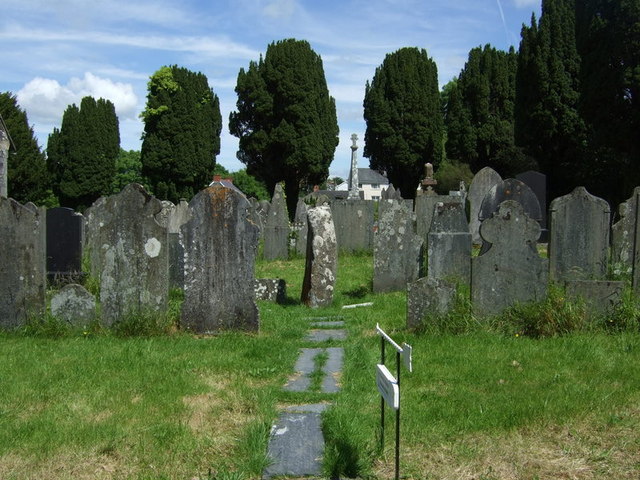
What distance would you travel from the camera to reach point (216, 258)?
8.43 m

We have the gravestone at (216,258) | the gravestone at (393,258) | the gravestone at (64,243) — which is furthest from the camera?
the gravestone at (64,243)

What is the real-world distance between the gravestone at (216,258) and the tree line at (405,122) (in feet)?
57.9

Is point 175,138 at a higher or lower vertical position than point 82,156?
higher

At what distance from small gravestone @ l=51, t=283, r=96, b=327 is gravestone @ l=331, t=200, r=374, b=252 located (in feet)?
37.6

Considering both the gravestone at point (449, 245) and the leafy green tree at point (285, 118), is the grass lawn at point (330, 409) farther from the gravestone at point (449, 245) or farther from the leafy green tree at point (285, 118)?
the leafy green tree at point (285, 118)

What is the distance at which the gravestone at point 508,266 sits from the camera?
8469 millimetres

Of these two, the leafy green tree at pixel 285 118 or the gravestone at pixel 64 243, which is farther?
the leafy green tree at pixel 285 118

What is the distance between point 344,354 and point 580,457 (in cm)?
316

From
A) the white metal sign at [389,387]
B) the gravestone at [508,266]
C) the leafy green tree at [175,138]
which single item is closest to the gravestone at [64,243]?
the gravestone at [508,266]

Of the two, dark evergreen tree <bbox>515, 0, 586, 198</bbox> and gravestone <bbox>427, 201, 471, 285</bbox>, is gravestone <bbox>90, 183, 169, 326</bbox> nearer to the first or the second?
gravestone <bbox>427, 201, 471, 285</bbox>

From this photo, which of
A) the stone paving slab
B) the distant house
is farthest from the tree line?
the distant house

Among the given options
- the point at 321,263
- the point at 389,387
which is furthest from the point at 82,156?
the point at 389,387

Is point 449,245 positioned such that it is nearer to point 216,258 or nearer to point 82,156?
point 216,258

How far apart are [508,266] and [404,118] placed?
3745 cm
